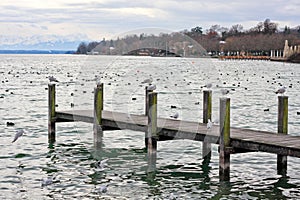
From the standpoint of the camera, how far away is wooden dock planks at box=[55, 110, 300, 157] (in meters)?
15.6

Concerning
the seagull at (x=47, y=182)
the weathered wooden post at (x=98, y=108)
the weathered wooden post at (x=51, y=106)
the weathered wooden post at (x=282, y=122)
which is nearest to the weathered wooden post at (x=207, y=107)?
the weathered wooden post at (x=282, y=122)

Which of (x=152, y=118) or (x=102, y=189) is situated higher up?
(x=152, y=118)

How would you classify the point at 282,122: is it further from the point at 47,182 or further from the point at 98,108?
the point at 47,182

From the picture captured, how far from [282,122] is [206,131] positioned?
2265mm

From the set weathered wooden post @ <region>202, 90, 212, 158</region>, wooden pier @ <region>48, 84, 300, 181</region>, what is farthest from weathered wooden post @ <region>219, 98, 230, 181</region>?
weathered wooden post @ <region>202, 90, 212, 158</region>

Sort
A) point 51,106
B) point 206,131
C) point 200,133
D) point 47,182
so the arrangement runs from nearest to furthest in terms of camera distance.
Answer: point 47,182 < point 200,133 < point 206,131 < point 51,106

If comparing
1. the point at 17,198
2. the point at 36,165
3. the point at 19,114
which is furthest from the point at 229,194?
the point at 19,114

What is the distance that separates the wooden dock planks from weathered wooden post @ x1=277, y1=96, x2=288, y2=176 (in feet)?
2.25

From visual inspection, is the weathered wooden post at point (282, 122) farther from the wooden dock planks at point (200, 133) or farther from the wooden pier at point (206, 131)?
the wooden dock planks at point (200, 133)

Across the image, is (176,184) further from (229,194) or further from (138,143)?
(138,143)

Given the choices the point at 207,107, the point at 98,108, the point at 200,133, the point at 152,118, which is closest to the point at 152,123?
the point at 152,118

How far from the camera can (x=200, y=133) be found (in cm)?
1745

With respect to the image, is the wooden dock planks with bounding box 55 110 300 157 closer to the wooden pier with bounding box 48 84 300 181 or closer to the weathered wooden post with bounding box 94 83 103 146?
the wooden pier with bounding box 48 84 300 181

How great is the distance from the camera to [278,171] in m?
18.3
